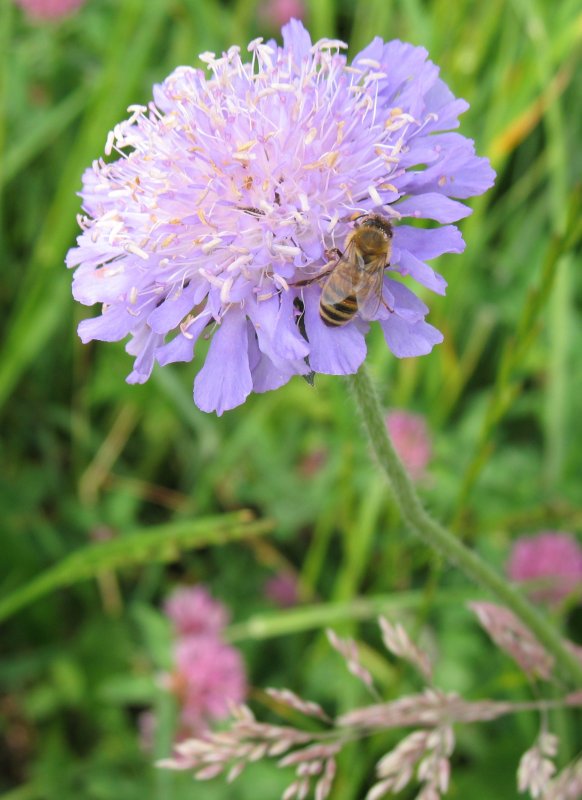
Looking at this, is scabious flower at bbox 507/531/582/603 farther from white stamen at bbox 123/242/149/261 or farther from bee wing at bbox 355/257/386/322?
white stamen at bbox 123/242/149/261

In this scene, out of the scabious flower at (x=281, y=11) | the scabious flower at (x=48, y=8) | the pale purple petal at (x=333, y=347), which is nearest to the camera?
the pale purple petal at (x=333, y=347)

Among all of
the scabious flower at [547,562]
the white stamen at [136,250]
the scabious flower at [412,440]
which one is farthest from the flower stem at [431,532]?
the scabious flower at [412,440]

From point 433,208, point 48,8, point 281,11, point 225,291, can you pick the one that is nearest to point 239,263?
point 225,291

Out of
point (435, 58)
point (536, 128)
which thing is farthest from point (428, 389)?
point (536, 128)

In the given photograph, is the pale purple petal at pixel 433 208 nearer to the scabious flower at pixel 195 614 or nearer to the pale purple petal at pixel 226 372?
the pale purple petal at pixel 226 372

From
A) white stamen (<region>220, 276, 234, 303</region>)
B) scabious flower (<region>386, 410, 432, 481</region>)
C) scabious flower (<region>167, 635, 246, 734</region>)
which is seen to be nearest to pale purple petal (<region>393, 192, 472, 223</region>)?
white stamen (<region>220, 276, 234, 303</region>)

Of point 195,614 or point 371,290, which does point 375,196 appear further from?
point 195,614
